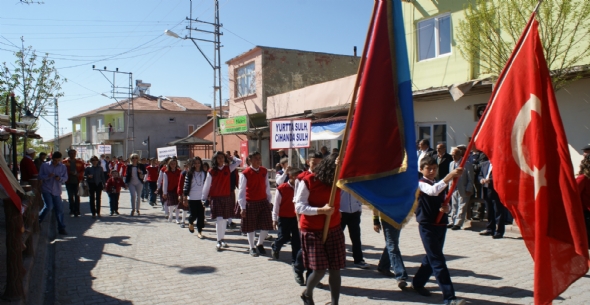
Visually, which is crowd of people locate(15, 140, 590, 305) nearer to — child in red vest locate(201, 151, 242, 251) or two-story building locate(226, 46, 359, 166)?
child in red vest locate(201, 151, 242, 251)

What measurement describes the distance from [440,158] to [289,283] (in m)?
5.79

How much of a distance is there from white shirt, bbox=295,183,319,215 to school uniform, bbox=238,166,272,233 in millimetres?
2959

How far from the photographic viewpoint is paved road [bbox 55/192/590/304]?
5.69m

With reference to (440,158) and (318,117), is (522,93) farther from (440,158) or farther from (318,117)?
(318,117)

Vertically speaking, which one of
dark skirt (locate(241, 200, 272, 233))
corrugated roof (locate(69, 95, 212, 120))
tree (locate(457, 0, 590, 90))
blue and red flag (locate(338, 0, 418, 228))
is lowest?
dark skirt (locate(241, 200, 272, 233))

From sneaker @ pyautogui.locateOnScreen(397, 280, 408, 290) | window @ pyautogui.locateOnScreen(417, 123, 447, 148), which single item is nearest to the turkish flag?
sneaker @ pyautogui.locateOnScreen(397, 280, 408, 290)

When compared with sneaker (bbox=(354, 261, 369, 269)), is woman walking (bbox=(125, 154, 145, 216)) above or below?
above

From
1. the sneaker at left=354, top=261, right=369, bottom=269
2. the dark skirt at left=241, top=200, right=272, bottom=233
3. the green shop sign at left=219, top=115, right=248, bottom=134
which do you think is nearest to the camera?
the sneaker at left=354, top=261, right=369, bottom=269

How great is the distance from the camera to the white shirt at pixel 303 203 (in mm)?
4941

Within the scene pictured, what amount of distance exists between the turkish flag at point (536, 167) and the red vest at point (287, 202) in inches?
134

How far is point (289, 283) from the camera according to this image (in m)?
6.35

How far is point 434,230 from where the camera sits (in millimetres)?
5242

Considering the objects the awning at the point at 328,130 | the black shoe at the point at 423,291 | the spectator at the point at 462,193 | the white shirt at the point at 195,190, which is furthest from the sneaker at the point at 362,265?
the awning at the point at 328,130

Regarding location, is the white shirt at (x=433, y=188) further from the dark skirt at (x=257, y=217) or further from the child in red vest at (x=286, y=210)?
the dark skirt at (x=257, y=217)
